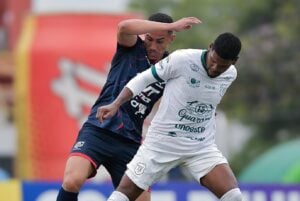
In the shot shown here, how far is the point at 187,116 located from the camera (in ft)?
38.2

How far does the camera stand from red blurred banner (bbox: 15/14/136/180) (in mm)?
26828

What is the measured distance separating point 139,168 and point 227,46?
4.60ft

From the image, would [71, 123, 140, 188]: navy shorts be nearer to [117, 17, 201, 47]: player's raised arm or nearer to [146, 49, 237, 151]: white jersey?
[146, 49, 237, 151]: white jersey

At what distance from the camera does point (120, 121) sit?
12078 mm

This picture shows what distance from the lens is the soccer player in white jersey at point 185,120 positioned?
37.5 feet

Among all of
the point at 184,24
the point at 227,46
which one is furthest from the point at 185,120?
the point at 184,24

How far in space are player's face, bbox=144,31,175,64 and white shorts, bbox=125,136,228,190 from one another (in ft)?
2.60

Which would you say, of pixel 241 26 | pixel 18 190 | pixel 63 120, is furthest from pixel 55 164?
pixel 241 26

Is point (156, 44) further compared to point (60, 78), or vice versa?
point (60, 78)

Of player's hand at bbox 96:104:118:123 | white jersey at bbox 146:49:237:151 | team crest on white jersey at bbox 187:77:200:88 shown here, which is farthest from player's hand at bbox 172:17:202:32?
player's hand at bbox 96:104:118:123

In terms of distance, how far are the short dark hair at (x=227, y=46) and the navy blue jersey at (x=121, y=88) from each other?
3.00 feet

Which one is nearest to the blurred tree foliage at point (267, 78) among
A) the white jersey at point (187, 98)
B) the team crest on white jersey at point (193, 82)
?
the white jersey at point (187, 98)

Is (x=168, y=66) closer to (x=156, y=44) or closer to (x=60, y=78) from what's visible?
(x=156, y=44)

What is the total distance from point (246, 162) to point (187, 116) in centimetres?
2849
